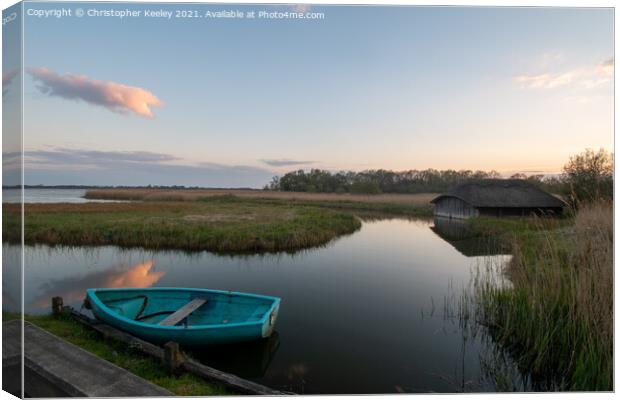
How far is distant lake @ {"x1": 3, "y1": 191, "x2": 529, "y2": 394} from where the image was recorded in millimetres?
4109

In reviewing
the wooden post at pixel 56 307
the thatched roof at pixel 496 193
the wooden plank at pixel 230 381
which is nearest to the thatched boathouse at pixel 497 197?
the thatched roof at pixel 496 193

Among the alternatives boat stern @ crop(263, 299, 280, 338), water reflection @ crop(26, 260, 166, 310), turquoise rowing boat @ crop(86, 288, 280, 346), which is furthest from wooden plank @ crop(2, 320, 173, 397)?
water reflection @ crop(26, 260, 166, 310)

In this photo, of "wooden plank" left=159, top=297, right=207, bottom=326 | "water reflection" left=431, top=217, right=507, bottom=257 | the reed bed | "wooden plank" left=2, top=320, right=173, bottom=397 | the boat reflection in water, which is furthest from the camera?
"water reflection" left=431, top=217, right=507, bottom=257

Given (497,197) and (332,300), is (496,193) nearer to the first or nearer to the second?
(497,197)

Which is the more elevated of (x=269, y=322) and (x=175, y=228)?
(x=175, y=228)

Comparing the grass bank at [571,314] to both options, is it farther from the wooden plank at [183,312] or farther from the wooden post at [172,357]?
the wooden plank at [183,312]

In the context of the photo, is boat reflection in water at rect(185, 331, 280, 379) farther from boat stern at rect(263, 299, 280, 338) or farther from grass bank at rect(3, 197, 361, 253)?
grass bank at rect(3, 197, 361, 253)

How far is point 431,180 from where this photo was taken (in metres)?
10.4

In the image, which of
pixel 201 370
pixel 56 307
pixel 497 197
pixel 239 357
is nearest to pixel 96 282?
pixel 56 307

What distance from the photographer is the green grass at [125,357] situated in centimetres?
330

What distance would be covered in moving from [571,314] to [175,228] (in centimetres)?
985

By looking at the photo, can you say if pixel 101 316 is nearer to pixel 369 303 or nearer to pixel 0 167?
pixel 0 167

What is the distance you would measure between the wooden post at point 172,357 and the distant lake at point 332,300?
87cm

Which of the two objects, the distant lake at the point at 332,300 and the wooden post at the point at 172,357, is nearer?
the wooden post at the point at 172,357
